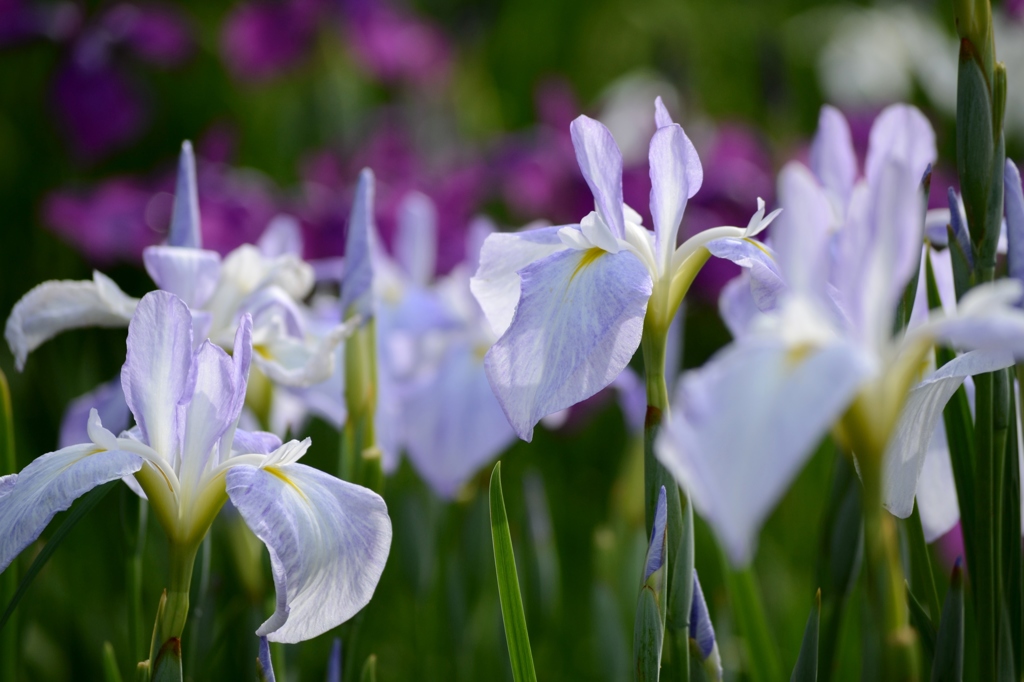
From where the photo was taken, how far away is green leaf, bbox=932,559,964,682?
0.65 m

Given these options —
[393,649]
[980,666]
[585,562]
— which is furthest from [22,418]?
[980,666]

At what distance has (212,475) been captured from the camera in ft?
2.17

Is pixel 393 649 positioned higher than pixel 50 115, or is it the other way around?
pixel 50 115

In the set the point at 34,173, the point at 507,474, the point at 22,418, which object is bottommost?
the point at 507,474

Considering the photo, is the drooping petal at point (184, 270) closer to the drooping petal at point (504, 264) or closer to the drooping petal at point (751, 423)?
the drooping petal at point (504, 264)

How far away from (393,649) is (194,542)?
94 centimetres

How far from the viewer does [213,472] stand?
26.1 inches

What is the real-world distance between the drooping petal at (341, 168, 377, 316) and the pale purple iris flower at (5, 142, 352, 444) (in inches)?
2.4

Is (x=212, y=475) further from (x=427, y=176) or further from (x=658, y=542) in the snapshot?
(x=427, y=176)

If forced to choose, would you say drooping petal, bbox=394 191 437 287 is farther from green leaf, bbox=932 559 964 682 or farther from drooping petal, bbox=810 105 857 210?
green leaf, bbox=932 559 964 682

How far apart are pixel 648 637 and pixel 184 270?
1.79 ft

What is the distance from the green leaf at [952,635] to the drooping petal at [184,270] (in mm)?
692

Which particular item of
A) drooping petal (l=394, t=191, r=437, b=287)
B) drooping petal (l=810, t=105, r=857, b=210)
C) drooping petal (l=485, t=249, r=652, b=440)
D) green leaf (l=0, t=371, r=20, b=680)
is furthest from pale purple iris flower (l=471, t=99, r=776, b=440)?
drooping petal (l=394, t=191, r=437, b=287)

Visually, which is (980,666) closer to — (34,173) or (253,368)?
(253,368)
